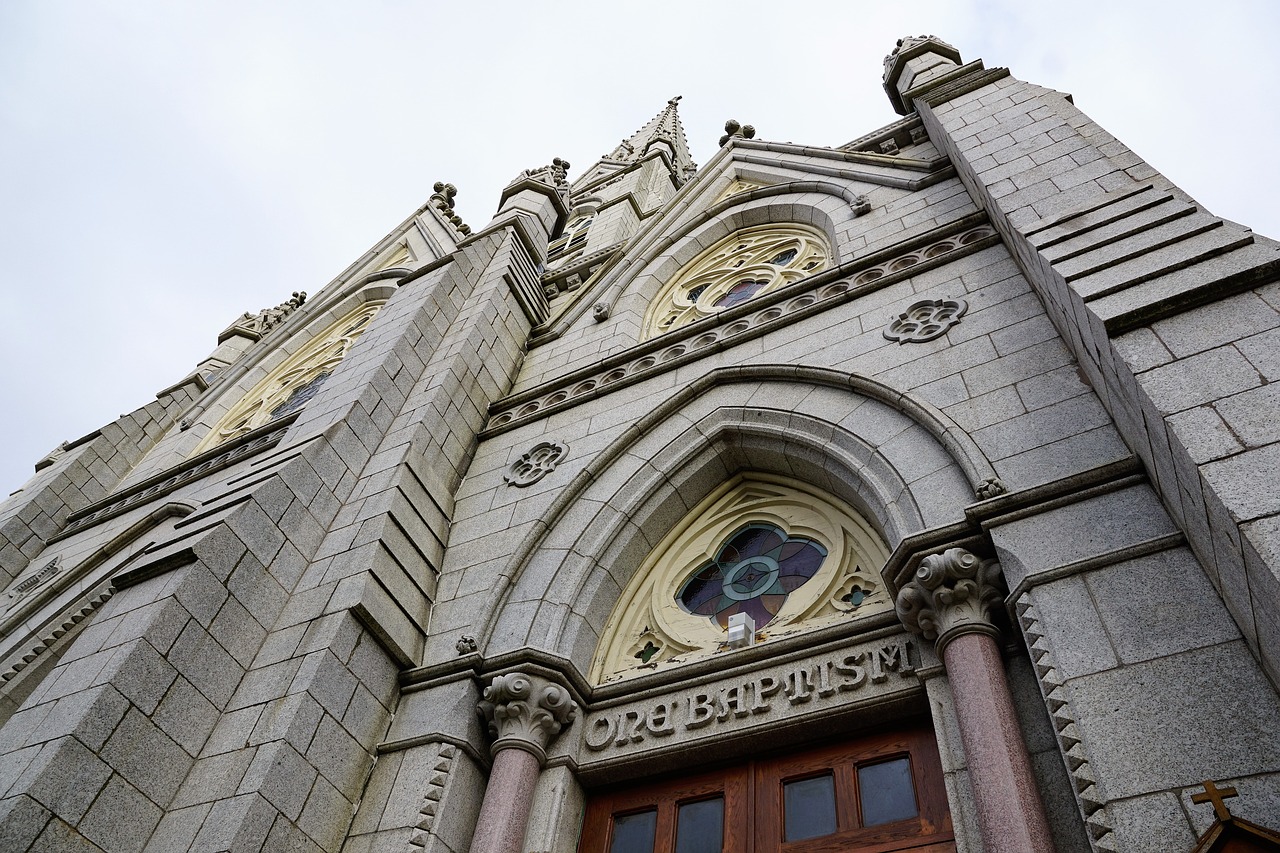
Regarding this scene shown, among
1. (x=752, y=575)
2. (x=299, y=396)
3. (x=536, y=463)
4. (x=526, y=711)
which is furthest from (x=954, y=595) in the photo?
(x=299, y=396)

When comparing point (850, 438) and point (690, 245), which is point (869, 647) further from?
point (690, 245)

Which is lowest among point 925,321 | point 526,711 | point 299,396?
point 526,711

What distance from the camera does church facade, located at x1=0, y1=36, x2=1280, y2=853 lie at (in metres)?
4.40

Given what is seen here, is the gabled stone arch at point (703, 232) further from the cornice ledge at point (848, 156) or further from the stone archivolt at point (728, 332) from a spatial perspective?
the stone archivolt at point (728, 332)

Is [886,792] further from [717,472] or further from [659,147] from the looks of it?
[659,147]

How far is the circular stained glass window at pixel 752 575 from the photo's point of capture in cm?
718

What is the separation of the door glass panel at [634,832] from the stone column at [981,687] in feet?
6.86

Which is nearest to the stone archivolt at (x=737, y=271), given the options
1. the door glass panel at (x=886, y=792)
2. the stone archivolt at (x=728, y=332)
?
the stone archivolt at (x=728, y=332)

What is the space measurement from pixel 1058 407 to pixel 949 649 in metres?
1.93

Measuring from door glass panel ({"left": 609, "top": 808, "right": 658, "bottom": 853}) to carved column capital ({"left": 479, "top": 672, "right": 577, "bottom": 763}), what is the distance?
2.16ft

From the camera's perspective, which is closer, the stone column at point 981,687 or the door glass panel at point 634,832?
the stone column at point 981,687

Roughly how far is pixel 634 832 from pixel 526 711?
1042 millimetres

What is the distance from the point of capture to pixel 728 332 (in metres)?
9.55

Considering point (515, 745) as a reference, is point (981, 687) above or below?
below
